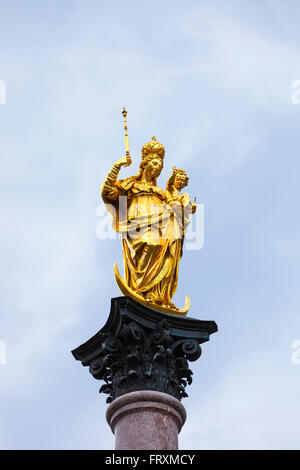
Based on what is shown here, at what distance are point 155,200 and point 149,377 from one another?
5.85m

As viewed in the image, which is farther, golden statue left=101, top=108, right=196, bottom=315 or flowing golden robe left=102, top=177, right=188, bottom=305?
flowing golden robe left=102, top=177, right=188, bottom=305

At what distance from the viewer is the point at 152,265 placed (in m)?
21.7

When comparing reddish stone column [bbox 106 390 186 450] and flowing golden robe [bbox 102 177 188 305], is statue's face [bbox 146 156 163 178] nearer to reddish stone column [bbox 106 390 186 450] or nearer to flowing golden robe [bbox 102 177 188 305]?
flowing golden robe [bbox 102 177 188 305]

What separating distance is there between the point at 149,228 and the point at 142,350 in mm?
4013

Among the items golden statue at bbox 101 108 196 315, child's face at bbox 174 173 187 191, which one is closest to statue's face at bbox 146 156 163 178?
golden statue at bbox 101 108 196 315

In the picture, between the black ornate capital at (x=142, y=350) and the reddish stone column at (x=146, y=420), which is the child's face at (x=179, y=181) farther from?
the reddish stone column at (x=146, y=420)

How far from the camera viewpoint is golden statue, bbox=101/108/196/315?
69.8ft

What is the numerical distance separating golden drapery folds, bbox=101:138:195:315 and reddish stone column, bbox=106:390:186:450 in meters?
2.62

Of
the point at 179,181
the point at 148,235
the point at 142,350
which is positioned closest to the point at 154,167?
the point at 179,181

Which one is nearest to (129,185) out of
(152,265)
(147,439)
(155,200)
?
(155,200)

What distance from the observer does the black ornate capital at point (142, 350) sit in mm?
18984
